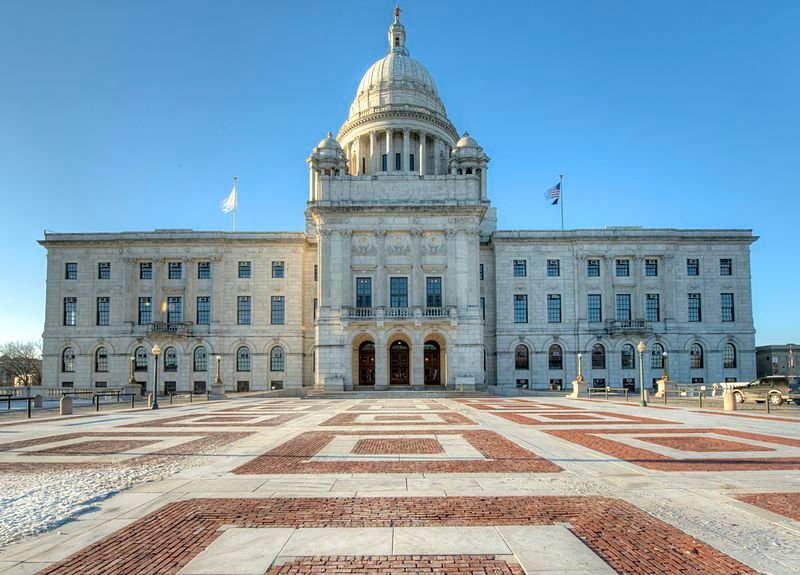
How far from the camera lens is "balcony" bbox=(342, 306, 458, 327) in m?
49.9

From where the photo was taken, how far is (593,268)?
2349 inches

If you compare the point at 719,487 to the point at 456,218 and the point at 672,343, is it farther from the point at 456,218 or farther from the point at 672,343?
the point at 672,343

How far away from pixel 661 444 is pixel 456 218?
128 feet

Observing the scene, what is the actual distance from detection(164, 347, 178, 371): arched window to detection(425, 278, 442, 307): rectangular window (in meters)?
28.3

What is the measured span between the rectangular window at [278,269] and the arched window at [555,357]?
30497 mm

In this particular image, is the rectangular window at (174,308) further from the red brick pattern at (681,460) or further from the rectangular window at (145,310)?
the red brick pattern at (681,460)

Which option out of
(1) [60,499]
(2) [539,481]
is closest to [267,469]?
(1) [60,499]

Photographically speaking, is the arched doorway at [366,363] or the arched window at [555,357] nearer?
the arched doorway at [366,363]

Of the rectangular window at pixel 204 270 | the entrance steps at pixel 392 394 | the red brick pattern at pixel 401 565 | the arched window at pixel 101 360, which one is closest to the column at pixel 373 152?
the rectangular window at pixel 204 270

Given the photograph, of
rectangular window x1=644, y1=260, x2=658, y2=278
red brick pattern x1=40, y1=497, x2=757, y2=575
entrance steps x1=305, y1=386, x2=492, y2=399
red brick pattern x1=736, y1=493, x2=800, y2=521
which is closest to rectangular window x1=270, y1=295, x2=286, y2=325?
entrance steps x1=305, y1=386, x2=492, y2=399

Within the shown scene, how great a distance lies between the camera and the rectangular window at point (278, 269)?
59.4m

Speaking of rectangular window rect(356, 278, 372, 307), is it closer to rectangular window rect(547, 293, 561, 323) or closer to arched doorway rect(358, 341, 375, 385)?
arched doorway rect(358, 341, 375, 385)

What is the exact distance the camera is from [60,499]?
8.66m

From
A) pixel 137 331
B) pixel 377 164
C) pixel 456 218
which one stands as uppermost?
pixel 377 164
